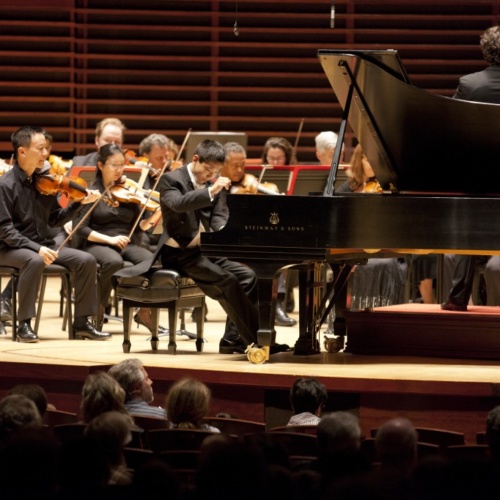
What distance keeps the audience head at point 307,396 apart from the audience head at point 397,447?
1.00m

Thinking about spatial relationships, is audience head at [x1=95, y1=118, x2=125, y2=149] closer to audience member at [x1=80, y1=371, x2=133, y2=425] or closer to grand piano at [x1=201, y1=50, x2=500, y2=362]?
→ grand piano at [x1=201, y1=50, x2=500, y2=362]

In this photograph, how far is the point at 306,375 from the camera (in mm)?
4488

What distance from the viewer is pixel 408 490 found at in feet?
7.27

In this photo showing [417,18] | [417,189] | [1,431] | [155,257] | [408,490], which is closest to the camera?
[408,490]

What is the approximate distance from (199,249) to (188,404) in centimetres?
195

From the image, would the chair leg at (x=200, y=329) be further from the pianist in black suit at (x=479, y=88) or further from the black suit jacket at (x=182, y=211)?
the pianist in black suit at (x=479, y=88)

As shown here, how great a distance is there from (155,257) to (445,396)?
1.75 metres

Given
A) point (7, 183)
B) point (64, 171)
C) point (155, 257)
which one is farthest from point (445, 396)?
point (64, 171)

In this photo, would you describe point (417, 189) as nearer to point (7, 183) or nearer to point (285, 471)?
point (7, 183)

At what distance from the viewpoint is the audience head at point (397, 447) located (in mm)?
2781

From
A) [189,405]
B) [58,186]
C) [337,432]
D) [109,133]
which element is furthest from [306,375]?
[109,133]

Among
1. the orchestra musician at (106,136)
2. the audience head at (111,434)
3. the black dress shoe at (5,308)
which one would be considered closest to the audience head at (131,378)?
the audience head at (111,434)

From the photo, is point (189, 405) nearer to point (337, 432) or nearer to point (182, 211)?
point (337, 432)

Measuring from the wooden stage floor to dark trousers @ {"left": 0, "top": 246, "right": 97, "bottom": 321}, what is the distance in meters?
0.36
